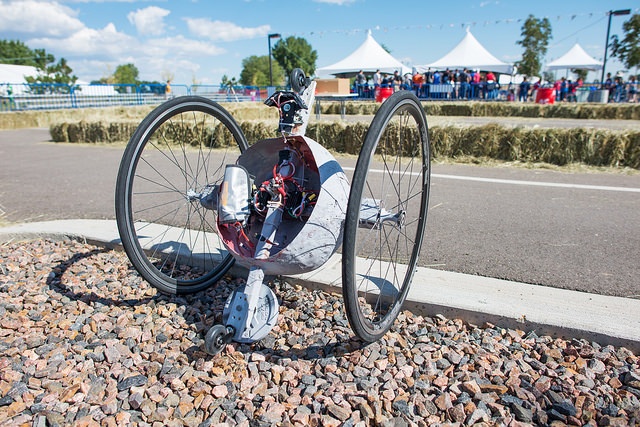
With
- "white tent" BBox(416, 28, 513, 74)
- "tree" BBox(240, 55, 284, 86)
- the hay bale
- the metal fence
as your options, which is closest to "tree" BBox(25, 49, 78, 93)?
the metal fence

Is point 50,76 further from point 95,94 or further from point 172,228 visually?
point 172,228

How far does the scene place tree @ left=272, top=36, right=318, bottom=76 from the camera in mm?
111625

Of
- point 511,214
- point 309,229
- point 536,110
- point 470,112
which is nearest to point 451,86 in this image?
point 470,112

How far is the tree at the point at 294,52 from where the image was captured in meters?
112

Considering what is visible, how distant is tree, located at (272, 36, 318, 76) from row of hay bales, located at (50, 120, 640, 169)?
101493 mm

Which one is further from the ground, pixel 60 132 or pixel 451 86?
pixel 451 86

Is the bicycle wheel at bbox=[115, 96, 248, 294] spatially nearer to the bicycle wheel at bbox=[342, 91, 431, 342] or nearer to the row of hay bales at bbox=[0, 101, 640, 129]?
the bicycle wheel at bbox=[342, 91, 431, 342]

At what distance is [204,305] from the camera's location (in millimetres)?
2875

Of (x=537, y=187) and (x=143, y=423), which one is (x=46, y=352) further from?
(x=537, y=187)

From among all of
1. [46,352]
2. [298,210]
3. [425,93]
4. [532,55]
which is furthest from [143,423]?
[532,55]

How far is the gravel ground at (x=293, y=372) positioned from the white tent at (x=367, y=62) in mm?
28288

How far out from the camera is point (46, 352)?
2.35 metres

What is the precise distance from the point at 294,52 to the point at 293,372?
12362 centimetres

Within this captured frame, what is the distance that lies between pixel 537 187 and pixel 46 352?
19.2ft
